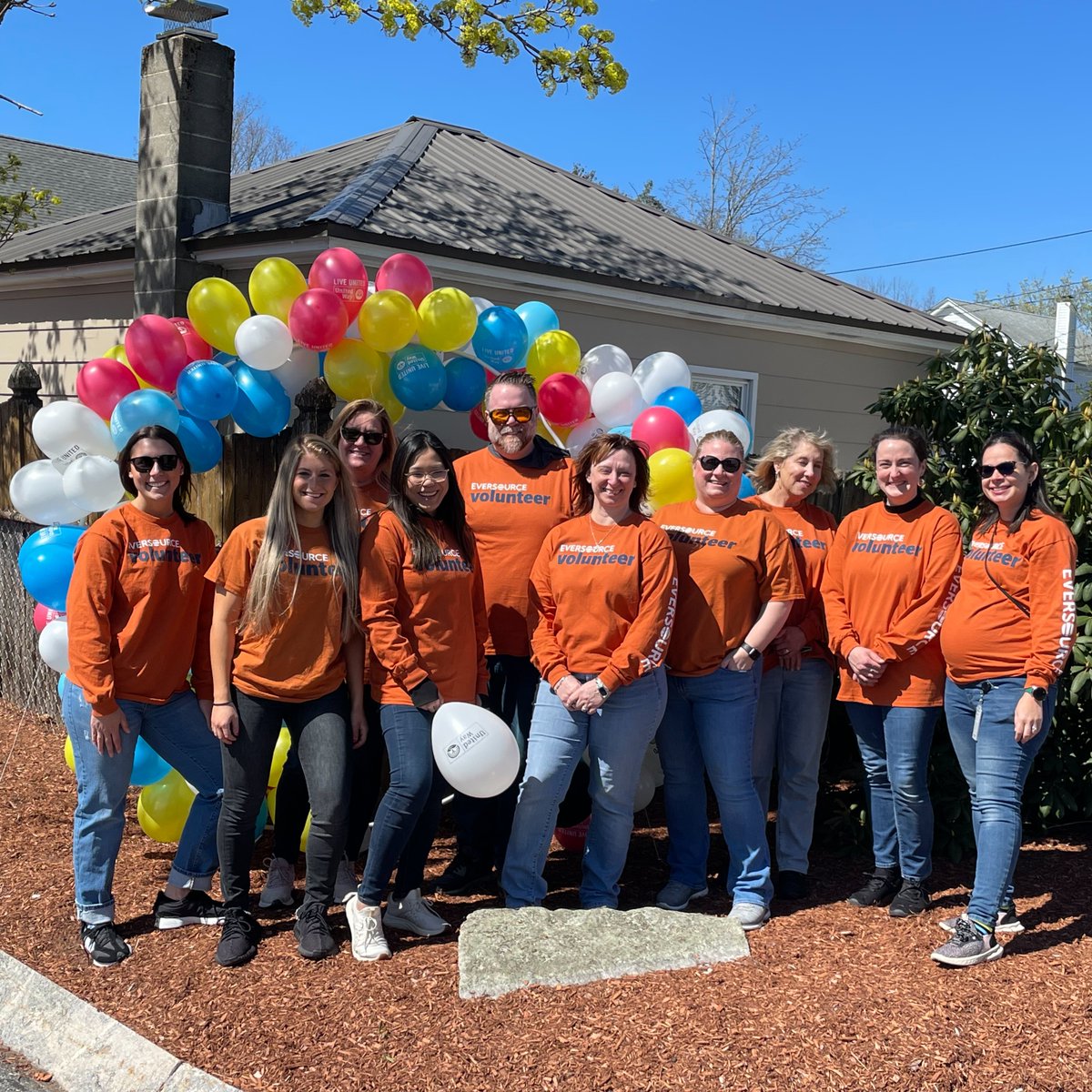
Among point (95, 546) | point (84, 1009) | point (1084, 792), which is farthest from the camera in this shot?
point (1084, 792)

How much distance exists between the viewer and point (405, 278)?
18.5 ft

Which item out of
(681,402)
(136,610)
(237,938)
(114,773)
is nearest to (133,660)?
(136,610)

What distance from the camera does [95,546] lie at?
4199 mm

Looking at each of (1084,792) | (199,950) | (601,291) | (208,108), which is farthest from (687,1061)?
(208,108)

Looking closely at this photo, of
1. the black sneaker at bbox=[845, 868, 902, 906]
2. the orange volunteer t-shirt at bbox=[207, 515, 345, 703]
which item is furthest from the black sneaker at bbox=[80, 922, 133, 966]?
the black sneaker at bbox=[845, 868, 902, 906]

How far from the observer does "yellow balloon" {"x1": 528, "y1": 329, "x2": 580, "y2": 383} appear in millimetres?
5867

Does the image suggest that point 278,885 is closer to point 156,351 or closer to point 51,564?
point 51,564

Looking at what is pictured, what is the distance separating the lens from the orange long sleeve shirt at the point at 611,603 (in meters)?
4.38

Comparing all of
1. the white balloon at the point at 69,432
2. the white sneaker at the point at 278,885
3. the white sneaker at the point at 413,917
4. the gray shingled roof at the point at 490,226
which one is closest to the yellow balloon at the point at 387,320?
the white balloon at the point at 69,432

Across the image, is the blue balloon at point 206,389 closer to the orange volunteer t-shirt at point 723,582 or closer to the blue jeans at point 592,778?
the blue jeans at point 592,778

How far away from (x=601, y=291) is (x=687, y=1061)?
20.3 feet

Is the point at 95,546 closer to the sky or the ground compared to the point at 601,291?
closer to the ground

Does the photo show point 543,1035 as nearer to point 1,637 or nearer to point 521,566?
point 521,566

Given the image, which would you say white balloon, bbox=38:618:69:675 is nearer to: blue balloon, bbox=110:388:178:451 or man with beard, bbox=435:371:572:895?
blue balloon, bbox=110:388:178:451
